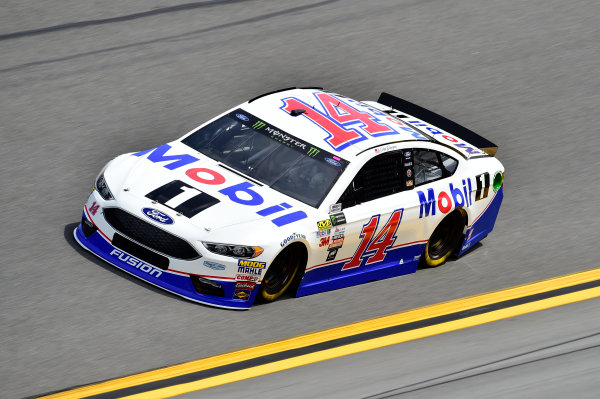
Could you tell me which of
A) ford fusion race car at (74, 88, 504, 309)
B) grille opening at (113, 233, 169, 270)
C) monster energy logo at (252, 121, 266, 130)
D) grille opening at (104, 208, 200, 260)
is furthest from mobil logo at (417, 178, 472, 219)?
grille opening at (113, 233, 169, 270)

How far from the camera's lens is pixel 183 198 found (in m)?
8.37

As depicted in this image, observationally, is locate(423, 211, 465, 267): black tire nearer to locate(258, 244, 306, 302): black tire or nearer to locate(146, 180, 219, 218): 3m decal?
locate(258, 244, 306, 302): black tire

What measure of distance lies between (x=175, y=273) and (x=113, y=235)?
2.23ft

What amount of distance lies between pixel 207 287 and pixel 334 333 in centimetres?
109

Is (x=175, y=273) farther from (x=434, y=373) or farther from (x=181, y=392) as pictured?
(x=434, y=373)

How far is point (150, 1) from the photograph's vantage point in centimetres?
1380

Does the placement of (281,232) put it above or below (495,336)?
above

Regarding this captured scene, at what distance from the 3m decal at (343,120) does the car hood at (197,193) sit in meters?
0.93

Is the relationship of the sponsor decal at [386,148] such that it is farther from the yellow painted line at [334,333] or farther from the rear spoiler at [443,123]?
the rear spoiler at [443,123]

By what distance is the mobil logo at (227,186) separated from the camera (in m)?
8.33

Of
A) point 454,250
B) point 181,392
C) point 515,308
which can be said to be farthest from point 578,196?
point 181,392

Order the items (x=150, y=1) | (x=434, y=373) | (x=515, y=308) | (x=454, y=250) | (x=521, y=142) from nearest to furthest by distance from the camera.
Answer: (x=434, y=373) → (x=515, y=308) → (x=454, y=250) → (x=521, y=142) → (x=150, y=1)

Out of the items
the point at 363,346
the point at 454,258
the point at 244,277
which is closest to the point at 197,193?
the point at 244,277

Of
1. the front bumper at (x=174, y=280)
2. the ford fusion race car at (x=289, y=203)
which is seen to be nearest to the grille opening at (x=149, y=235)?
the ford fusion race car at (x=289, y=203)
